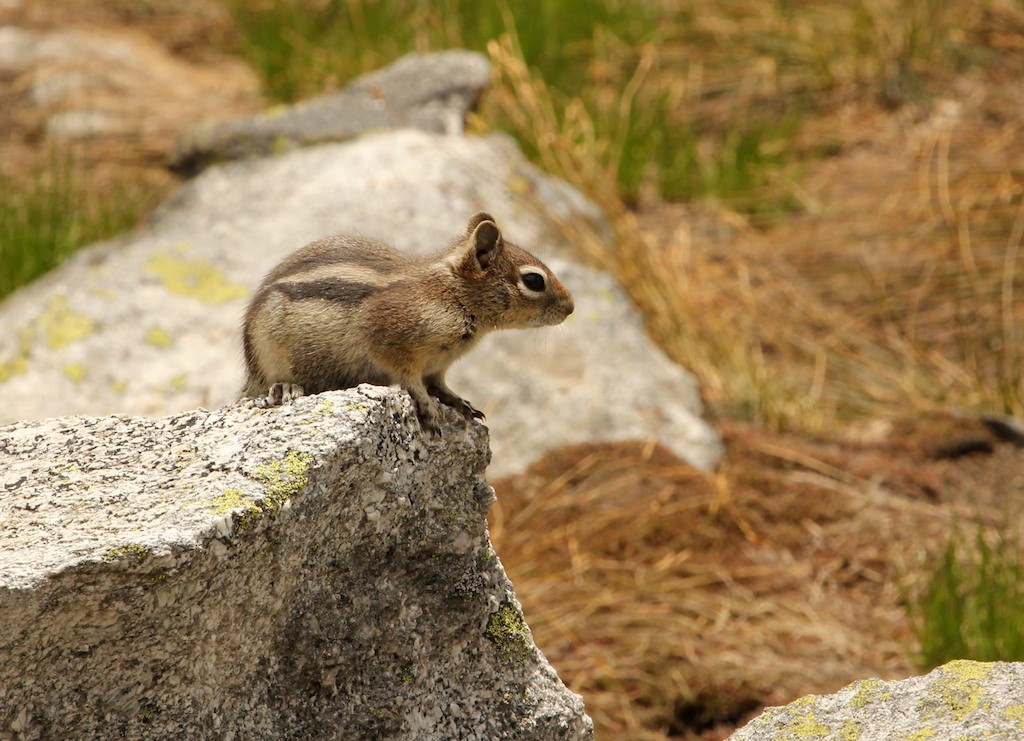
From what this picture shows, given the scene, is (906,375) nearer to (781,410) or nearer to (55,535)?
(781,410)

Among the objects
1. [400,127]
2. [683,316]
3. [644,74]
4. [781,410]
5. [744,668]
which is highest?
[644,74]

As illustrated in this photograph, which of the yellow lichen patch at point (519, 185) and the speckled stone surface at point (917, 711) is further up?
the yellow lichen patch at point (519, 185)

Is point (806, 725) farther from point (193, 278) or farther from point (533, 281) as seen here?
point (193, 278)

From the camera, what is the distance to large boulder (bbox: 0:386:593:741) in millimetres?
2312

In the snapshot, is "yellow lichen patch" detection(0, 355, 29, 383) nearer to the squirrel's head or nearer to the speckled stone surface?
the squirrel's head

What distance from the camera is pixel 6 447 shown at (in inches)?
111

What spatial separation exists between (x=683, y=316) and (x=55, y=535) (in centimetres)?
602

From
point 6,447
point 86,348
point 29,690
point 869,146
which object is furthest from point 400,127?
point 29,690

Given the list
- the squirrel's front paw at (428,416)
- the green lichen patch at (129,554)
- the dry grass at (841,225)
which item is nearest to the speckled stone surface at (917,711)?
the squirrel's front paw at (428,416)

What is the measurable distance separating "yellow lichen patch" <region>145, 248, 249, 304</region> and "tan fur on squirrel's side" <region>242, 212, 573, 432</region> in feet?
10.7

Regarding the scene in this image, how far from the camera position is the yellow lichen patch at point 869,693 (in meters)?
2.96

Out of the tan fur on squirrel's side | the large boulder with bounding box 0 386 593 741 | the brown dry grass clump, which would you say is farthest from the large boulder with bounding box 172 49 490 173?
the large boulder with bounding box 0 386 593 741

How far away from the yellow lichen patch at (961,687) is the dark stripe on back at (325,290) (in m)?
1.87

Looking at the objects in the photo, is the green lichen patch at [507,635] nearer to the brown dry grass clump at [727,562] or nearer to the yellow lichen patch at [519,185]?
the brown dry grass clump at [727,562]
